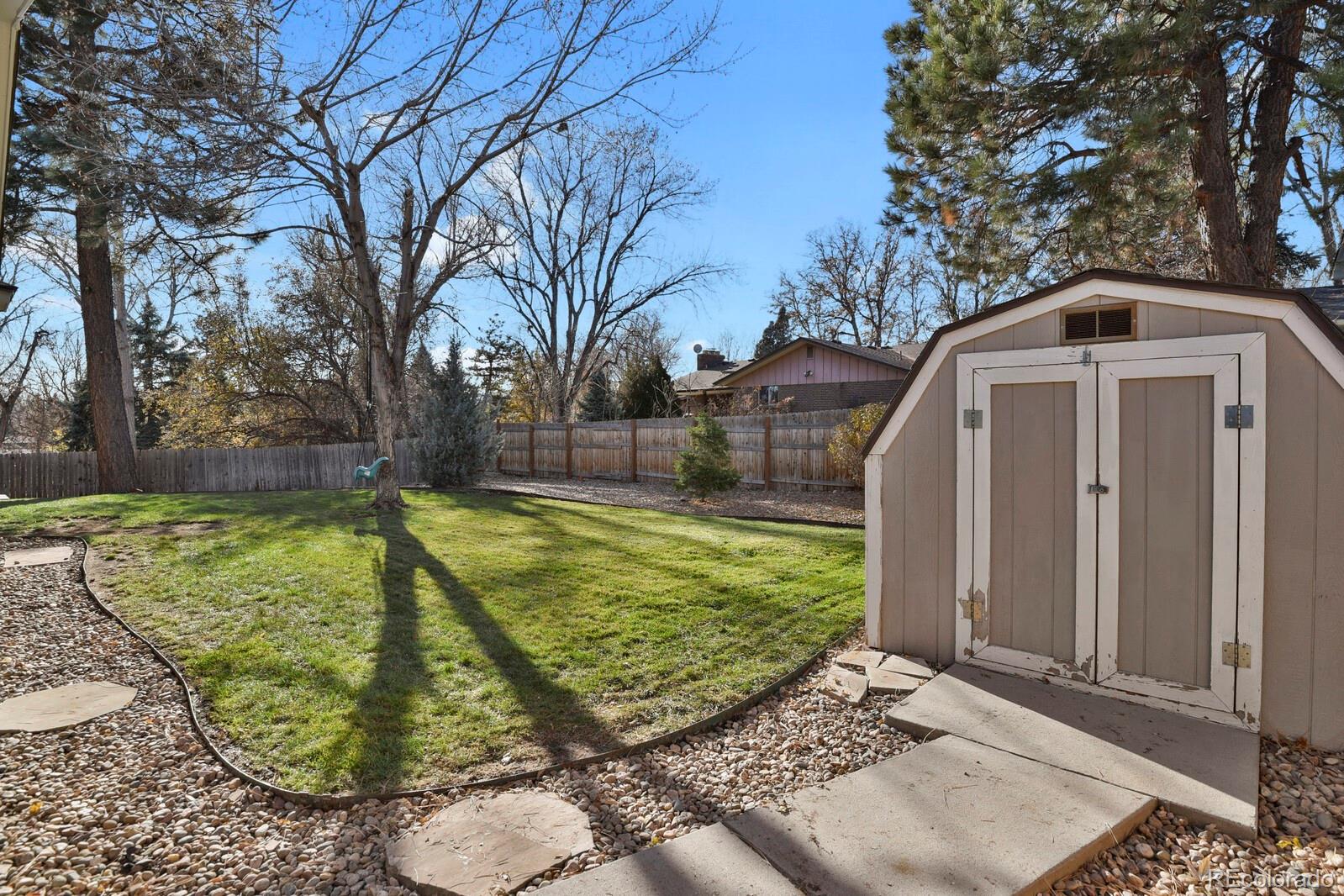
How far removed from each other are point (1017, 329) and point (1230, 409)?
1014mm

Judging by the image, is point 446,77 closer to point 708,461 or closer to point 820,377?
point 708,461

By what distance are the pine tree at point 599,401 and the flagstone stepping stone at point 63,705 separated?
62.6 feet

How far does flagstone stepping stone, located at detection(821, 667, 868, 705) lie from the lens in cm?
347

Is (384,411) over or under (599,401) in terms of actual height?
under

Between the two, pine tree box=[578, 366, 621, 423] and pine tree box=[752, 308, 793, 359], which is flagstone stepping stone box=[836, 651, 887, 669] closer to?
pine tree box=[578, 366, 621, 423]

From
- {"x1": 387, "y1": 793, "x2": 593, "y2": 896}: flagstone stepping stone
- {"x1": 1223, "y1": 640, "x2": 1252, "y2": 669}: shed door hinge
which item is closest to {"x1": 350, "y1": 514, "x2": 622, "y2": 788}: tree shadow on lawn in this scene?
{"x1": 387, "y1": 793, "x2": 593, "y2": 896}: flagstone stepping stone

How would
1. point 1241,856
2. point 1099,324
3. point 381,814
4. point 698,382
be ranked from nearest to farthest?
point 1241,856, point 381,814, point 1099,324, point 698,382

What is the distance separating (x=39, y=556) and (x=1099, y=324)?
860 centimetres

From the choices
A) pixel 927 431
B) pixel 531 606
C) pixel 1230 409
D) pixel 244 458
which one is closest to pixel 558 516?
pixel 531 606

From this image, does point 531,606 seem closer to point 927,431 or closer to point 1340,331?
point 927,431

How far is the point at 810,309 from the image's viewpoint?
2811 cm

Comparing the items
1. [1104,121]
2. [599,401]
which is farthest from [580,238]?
[1104,121]

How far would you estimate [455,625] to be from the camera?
4.70 m

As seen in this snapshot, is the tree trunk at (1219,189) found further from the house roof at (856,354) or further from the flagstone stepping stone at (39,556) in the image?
the flagstone stepping stone at (39,556)
